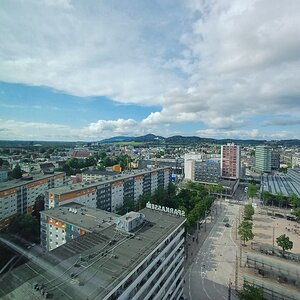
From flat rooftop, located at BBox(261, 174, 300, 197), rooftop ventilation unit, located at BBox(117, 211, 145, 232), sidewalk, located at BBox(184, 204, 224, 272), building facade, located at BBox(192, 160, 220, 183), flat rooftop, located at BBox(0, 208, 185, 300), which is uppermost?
rooftop ventilation unit, located at BBox(117, 211, 145, 232)

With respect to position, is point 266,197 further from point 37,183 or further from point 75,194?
point 37,183

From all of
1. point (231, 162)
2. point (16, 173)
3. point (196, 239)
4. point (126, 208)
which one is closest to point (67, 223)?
point (126, 208)

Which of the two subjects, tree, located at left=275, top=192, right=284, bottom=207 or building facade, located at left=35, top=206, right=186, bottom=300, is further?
tree, located at left=275, top=192, right=284, bottom=207

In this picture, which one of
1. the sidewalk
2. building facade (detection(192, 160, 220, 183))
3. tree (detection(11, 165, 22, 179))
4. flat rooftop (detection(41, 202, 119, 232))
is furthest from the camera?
building facade (detection(192, 160, 220, 183))

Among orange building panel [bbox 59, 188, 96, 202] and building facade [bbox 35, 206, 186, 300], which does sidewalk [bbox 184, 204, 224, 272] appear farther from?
orange building panel [bbox 59, 188, 96, 202]

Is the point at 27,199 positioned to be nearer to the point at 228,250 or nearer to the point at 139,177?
the point at 139,177

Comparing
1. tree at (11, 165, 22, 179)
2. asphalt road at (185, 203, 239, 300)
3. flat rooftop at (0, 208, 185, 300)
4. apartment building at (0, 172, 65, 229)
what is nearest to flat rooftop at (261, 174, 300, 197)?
asphalt road at (185, 203, 239, 300)
